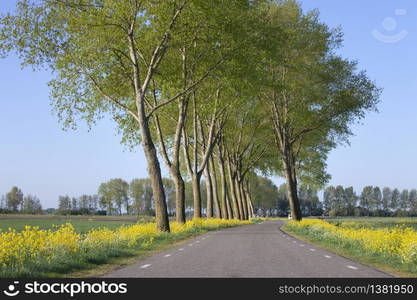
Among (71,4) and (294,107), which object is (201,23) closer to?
(71,4)

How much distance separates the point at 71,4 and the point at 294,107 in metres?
20.7

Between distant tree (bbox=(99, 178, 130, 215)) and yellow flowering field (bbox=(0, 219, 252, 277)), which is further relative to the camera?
distant tree (bbox=(99, 178, 130, 215))

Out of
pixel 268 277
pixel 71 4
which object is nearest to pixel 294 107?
pixel 71 4

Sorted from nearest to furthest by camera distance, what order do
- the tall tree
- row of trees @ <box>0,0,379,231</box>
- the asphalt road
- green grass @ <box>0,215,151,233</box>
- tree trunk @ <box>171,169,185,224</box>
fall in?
1. the asphalt road
2. row of trees @ <box>0,0,379,231</box>
3. tree trunk @ <box>171,169,185,224</box>
4. the tall tree
5. green grass @ <box>0,215,151,233</box>

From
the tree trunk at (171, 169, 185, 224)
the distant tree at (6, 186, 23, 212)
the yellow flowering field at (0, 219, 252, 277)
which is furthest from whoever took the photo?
the distant tree at (6, 186, 23, 212)

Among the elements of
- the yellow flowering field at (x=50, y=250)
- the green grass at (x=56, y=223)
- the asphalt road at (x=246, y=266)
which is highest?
the green grass at (x=56, y=223)

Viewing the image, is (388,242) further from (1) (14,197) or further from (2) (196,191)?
(1) (14,197)

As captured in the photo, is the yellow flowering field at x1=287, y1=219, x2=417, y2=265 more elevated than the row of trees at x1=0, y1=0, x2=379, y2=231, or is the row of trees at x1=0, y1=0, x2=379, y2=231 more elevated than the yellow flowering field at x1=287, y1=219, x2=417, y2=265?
the row of trees at x1=0, y1=0, x2=379, y2=231

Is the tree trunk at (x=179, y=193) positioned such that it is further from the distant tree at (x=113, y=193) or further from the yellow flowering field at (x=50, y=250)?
the distant tree at (x=113, y=193)

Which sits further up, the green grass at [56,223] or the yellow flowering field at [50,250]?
the green grass at [56,223]

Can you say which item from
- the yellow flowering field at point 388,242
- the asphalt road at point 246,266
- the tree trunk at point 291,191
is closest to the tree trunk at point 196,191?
the tree trunk at point 291,191

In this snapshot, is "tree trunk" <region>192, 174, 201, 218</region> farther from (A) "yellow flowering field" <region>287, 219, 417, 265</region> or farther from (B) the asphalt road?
(B) the asphalt road

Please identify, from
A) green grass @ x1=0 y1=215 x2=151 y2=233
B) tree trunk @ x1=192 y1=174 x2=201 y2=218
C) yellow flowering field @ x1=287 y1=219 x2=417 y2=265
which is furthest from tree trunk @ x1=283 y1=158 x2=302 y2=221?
yellow flowering field @ x1=287 y1=219 x2=417 y2=265

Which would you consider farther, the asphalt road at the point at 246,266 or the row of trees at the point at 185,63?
the row of trees at the point at 185,63
